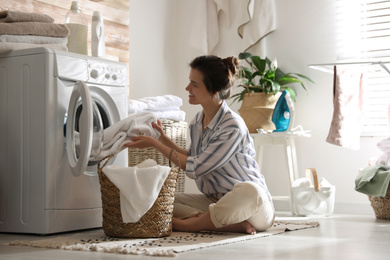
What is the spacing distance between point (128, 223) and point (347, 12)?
2.27 m

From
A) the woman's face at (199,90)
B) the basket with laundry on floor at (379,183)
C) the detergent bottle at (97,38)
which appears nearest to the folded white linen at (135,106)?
the detergent bottle at (97,38)

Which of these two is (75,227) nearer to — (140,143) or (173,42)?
(140,143)

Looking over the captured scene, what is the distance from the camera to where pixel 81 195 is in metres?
2.39

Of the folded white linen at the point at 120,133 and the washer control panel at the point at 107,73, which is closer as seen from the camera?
the folded white linen at the point at 120,133

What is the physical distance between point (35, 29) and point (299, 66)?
1.94 meters

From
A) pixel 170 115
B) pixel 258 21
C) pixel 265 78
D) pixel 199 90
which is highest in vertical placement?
pixel 258 21

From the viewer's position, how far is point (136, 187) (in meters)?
2.04

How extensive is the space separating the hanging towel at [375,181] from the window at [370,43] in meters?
0.50

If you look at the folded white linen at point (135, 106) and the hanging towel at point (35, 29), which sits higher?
the hanging towel at point (35, 29)

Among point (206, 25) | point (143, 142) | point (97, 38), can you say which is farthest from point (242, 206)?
point (206, 25)

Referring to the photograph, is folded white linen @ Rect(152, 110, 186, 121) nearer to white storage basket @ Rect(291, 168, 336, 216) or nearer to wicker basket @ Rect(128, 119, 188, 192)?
wicker basket @ Rect(128, 119, 188, 192)

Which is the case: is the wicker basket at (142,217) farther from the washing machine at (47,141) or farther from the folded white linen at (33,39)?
the folded white linen at (33,39)

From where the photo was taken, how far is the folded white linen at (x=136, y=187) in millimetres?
2043

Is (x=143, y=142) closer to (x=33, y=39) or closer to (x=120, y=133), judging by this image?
(x=120, y=133)
